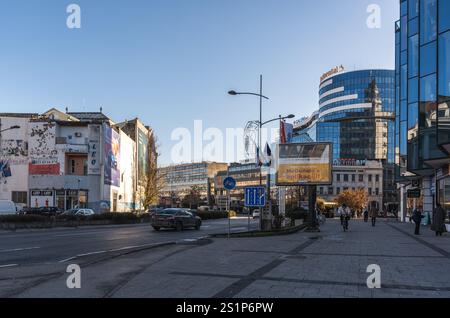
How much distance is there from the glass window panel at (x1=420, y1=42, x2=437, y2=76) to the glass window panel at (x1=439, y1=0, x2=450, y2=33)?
2.72 meters

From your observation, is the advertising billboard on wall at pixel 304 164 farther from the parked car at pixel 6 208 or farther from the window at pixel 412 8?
the parked car at pixel 6 208

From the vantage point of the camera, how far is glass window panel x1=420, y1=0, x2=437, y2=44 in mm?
30047

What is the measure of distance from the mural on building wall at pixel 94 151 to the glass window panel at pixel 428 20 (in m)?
44.5

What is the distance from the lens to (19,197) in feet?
208

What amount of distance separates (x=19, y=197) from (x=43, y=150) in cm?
668

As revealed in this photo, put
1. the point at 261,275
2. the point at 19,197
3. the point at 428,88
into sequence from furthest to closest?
the point at 19,197 < the point at 428,88 < the point at 261,275

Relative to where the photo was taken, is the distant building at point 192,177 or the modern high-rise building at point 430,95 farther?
the distant building at point 192,177

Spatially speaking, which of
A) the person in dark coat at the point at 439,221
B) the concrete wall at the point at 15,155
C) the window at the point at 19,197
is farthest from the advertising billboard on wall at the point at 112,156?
the person in dark coat at the point at 439,221

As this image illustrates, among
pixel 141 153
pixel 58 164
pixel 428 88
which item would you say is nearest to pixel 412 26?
pixel 428 88

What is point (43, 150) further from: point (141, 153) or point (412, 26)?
point (412, 26)

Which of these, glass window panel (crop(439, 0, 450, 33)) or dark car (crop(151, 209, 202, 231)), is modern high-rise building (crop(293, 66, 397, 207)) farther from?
glass window panel (crop(439, 0, 450, 33))

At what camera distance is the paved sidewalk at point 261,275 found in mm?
8742

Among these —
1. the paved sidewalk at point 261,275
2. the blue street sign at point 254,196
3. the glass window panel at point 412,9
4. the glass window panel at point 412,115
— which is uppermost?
the glass window panel at point 412,9
